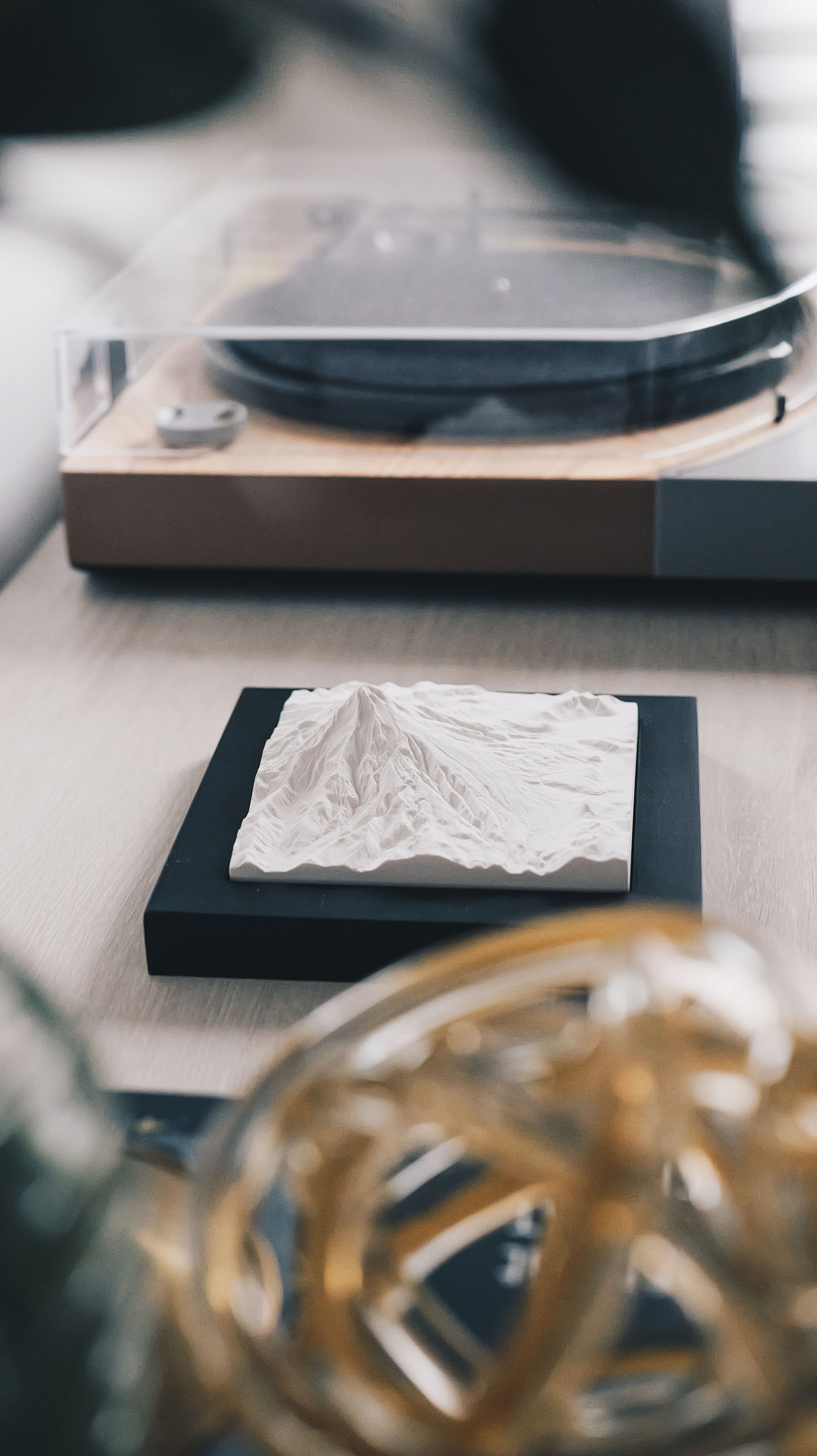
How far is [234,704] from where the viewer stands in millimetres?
1706

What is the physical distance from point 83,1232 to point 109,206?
2489mm

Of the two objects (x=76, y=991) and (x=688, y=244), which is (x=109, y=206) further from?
(x=76, y=991)

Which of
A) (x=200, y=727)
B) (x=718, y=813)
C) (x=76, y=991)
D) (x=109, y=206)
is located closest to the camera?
(x=76, y=991)

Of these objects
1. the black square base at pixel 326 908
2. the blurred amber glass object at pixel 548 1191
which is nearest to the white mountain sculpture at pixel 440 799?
the black square base at pixel 326 908

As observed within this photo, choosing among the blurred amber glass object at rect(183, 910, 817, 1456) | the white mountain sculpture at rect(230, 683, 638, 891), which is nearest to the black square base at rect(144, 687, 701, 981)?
the white mountain sculpture at rect(230, 683, 638, 891)

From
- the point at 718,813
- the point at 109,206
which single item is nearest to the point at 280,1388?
the point at 718,813

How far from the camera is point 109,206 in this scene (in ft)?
8.24

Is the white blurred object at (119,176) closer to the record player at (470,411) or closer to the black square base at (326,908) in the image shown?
the record player at (470,411)

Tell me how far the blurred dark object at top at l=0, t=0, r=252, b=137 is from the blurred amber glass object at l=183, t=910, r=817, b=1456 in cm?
70

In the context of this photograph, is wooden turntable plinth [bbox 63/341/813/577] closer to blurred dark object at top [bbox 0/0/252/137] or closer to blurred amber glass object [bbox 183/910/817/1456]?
blurred dark object at top [bbox 0/0/252/137]

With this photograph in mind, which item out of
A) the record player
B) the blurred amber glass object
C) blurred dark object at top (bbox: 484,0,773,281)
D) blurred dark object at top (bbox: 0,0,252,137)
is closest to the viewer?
the blurred amber glass object

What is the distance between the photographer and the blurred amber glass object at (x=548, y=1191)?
0.22 m

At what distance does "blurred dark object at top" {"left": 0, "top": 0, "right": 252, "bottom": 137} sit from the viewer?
108 centimetres

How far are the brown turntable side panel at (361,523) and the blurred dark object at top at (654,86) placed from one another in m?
0.49
